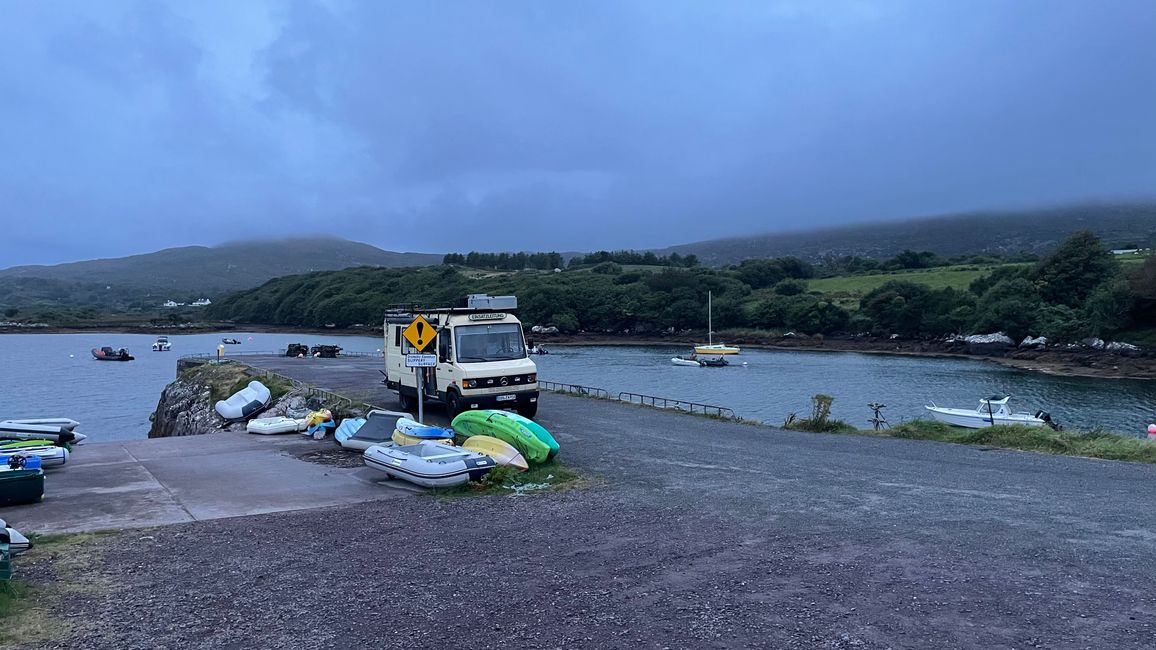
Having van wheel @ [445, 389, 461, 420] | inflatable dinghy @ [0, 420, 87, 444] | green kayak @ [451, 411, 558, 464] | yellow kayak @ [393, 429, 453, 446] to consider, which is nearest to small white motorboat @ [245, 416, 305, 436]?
van wheel @ [445, 389, 461, 420]

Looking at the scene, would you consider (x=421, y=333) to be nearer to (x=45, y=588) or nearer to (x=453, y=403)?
(x=453, y=403)

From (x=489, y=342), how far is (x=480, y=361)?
55cm

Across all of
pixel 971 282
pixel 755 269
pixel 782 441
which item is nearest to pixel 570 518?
pixel 782 441

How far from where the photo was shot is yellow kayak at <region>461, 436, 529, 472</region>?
37.2 ft

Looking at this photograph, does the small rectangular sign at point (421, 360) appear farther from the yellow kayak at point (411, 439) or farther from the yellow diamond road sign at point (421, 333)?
the yellow kayak at point (411, 439)

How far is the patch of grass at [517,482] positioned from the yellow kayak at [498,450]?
0.16 m

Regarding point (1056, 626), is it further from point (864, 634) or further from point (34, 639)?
point (34, 639)

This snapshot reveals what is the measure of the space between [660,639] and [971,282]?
11362cm

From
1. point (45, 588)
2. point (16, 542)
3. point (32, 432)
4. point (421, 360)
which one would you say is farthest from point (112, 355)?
point (45, 588)

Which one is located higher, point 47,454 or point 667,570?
point 47,454

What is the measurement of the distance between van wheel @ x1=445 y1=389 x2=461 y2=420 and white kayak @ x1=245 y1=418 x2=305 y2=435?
322cm

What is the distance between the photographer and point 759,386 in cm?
5844

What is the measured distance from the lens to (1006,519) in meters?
8.45

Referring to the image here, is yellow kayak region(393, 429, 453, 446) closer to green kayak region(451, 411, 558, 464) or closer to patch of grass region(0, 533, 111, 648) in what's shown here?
green kayak region(451, 411, 558, 464)
